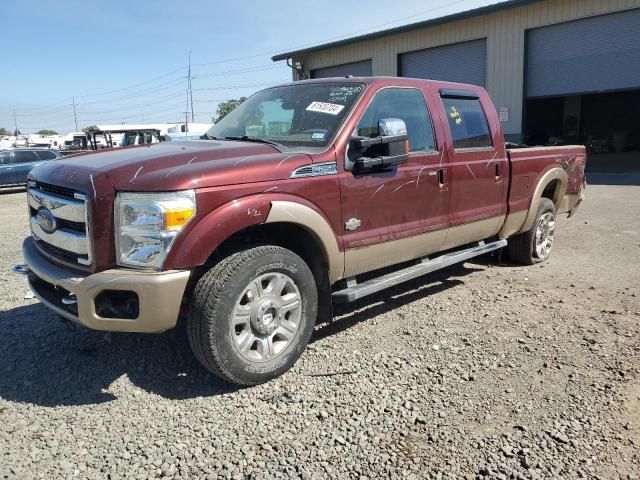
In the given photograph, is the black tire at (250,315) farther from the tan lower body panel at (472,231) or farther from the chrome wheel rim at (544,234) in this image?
the chrome wheel rim at (544,234)

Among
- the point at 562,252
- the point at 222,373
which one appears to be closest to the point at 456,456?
the point at 222,373

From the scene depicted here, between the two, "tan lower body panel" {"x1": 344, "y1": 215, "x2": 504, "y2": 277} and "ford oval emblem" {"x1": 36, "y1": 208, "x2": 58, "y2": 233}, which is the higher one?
"ford oval emblem" {"x1": 36, "y1": 208, "x2": 58, "y2": 233}

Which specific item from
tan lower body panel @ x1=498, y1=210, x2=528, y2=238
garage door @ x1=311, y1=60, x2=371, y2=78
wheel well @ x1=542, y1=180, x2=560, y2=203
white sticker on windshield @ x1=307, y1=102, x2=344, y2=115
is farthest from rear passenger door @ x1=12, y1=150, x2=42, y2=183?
tan lower body panel @ x1=498, y1=210, x2=528, y2=238

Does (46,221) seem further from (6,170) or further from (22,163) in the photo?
(22,163)

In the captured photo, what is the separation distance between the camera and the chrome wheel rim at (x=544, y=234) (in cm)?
648

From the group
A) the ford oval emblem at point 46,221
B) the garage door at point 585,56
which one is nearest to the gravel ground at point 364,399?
the ford oval emblem at point 46,221

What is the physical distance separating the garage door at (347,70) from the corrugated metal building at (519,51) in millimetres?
48

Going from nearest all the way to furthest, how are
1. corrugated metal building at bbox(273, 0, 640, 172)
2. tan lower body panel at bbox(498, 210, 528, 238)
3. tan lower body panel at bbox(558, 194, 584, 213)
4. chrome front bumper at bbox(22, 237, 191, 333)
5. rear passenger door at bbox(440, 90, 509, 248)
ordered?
chrome front bumper at bbox(22, 237, 191, 333) → rear passenger door at bbox(440, 90, 509, 248) → tan lower body panel at bbox(498, 210, 528, 238) → tan lower body panel at bbox(558, 194, 584, 213) → corrugated metal building at bbox(273, 0, 640, 172)

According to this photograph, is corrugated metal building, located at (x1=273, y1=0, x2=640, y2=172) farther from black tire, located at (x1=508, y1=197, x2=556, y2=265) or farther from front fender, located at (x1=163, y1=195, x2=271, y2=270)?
front fender, located at (x1=163, y1=195, x2=271, y2=270)

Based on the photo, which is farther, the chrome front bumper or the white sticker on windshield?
the white sticker on windshield

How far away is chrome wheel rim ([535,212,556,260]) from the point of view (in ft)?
21.2

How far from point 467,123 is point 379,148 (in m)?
1.61

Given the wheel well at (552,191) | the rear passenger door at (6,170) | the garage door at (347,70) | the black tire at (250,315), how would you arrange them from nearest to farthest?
the black tire at (250,315)
the wheel well at (552,191)
the rear passenger door at (6,170)
the garage door at (347,70)

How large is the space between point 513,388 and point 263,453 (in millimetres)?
1659
